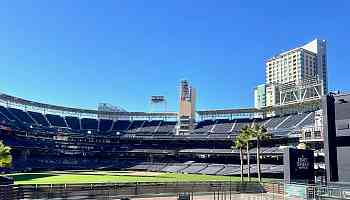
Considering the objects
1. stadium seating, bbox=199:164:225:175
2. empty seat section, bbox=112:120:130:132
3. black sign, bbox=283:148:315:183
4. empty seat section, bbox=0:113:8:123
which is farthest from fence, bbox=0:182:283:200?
empty seat section, bbox=112:120:130:132

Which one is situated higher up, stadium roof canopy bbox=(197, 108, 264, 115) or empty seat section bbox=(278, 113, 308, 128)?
stadium roof canopy bbox=(197, 108, 264, 115)

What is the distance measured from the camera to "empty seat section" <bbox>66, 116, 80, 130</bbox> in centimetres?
15425

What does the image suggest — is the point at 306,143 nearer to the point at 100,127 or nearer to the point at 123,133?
the point at 123,133

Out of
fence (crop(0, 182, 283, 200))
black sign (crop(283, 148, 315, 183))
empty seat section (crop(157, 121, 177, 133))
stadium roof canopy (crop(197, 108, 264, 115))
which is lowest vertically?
fence (crop(0, 182, 283, 200))

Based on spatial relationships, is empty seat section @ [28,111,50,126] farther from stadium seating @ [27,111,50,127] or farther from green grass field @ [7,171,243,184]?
green grass field @ [7,171,243,184]

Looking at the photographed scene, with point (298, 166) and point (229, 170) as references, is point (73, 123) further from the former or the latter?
point (298, 166)

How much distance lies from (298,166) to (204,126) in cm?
9991

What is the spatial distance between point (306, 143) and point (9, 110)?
90.2 m

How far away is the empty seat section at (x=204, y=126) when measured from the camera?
148 metres

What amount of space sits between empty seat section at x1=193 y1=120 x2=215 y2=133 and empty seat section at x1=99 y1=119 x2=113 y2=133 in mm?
29768

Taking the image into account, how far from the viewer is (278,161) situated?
115 metres

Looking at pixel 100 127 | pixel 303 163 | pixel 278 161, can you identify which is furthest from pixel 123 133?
pixel 303 163

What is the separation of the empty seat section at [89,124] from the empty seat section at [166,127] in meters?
22.0

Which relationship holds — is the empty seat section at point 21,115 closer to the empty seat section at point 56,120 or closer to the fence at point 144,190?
the empty seat section at point 56,120
